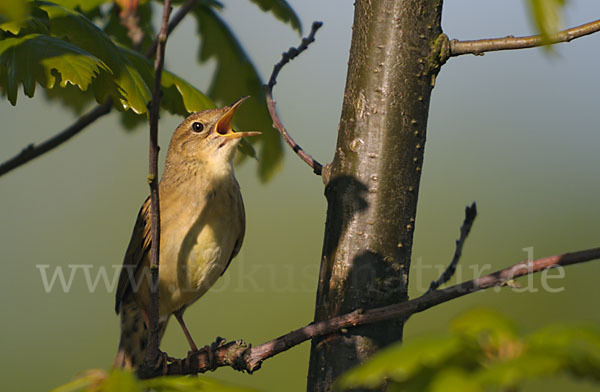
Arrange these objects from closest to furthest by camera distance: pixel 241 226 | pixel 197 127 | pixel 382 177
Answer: pixel 382 177
pixel 241 226
pixel 197 127

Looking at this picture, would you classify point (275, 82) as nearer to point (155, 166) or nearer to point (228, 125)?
point (228, 125)

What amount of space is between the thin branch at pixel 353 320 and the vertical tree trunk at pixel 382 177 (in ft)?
0.50

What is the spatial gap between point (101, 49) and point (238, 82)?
1401 millimetres


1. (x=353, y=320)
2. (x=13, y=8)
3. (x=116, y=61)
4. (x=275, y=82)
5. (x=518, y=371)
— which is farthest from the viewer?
(x=275, y=82)

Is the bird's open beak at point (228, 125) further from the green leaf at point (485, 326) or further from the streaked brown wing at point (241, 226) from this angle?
the green leaf at point (485, 326)

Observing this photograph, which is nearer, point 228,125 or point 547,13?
point 547,13

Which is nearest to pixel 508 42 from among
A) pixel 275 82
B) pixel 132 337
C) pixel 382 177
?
pixel 382 177

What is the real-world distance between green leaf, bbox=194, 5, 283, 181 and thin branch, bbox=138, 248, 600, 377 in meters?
1.36

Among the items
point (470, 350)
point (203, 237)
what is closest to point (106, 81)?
point (203, 237)

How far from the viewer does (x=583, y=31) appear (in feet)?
7.56

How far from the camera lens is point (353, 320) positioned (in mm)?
2344

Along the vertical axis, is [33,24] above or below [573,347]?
above

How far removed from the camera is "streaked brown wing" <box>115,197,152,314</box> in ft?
14.6

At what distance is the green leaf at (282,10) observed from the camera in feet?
12.5
